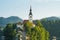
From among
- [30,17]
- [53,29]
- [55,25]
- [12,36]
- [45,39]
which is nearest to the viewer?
[45,39]

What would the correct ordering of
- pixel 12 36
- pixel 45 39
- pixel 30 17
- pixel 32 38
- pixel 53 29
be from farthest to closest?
pixel 53 29 < pixel 30 17 < pixel 12 36 < pixel 45 39 < pixel 32 38

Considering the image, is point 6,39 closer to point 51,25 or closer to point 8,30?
point 8,30

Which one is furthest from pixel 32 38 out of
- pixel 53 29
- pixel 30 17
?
pixel 53 29

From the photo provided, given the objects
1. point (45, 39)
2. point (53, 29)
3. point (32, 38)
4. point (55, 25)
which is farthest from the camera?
point (55, 25)

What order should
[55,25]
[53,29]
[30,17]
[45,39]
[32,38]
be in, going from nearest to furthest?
[32,38], [45,39], [30,17], [53,29], [55,25]

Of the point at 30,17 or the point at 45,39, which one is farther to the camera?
the point at 30,17

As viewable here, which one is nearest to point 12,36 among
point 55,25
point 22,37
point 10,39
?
point 10,39

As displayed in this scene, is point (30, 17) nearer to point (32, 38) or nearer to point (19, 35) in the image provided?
point (19, 35)

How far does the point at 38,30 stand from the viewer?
5284cm

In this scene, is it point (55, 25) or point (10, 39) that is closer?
point (10, 39)

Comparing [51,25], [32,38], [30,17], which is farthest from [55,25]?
[32,38]

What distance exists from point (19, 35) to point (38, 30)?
713 cm

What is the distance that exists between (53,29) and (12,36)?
192 feet

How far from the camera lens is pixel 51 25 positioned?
5276 inches
